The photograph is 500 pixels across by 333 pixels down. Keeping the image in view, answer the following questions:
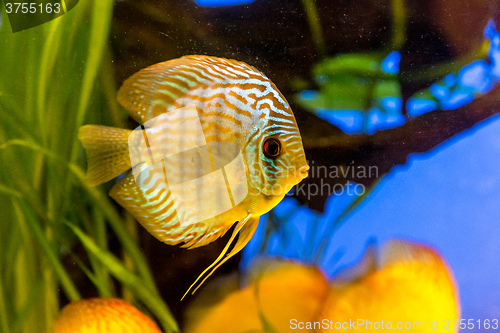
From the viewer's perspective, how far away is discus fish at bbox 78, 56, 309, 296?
30.0 inches

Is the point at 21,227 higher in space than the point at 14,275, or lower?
higher

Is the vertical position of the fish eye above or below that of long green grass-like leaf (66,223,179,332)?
above

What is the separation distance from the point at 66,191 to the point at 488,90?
1.16 meters

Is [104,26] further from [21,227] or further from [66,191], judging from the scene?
[21,227]

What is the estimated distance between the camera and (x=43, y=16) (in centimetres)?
88

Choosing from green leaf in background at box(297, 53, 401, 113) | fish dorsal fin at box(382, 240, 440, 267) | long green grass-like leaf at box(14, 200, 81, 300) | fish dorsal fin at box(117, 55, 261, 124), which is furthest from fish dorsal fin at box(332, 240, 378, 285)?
long green grass-like leaf at box(14, 200, 81, 300)

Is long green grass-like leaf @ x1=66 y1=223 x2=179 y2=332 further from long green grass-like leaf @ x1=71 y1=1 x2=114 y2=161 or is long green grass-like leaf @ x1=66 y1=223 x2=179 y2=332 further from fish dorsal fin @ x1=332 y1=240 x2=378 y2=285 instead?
fish dorsal fin @ x1=332 y1=240 x2=378 y2=285

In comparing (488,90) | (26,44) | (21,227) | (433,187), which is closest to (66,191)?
(21,227)

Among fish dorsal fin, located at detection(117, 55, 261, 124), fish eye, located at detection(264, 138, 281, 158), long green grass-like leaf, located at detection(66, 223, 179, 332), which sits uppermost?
fish dorsal fin, located at detection(117, 55, 261, 124)

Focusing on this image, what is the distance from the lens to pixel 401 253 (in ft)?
2.97

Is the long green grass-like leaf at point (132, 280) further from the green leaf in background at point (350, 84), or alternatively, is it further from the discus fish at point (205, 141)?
the green leaf in background at point (350, 84)

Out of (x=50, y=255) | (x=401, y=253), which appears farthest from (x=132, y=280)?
(x=401, y=253)

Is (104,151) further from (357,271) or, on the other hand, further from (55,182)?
(357,271)

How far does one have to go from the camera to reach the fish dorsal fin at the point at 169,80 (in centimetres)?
80
